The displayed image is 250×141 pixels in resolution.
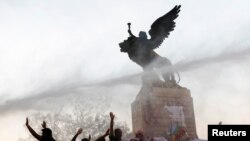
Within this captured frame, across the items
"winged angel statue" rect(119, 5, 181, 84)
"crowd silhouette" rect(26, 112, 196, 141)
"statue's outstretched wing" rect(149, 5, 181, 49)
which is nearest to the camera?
"crowd silhouette" rect(26, 112, 196, 141)

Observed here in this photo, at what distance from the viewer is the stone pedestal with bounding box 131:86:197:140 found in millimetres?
15742

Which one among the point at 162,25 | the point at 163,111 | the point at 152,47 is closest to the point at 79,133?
the point at 163,111

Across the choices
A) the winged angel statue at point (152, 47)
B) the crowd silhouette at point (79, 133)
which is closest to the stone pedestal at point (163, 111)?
the winged angel statue at point (152, 47)

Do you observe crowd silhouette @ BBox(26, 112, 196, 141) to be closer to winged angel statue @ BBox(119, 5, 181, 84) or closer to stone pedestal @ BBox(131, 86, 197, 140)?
stone pedestal @ BBox(131, 86, 197, 140)

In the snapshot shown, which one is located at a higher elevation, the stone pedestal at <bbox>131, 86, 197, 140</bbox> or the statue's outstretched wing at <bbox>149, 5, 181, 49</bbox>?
the statue's outstretched wing at <bbox>149, 5, 181, 49</bbox>

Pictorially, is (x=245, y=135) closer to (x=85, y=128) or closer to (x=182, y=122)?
(x=182, y=122)

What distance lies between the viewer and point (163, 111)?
1608 centimetres

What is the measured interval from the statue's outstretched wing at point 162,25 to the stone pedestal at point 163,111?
292cm

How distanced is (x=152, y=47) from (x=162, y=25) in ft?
4.78

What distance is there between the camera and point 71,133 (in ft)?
135

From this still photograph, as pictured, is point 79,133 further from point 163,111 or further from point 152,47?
point 152,47

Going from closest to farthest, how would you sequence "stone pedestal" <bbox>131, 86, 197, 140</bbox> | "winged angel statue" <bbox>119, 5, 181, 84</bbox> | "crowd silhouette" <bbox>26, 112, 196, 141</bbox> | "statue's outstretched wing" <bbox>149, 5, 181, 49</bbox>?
1. "crowd silhouette" <bbox>26, 112, 196, 141</bbox>
2. "stone pedestal" <bbox>131, 86, 197, 140</bbox>
3. "winged angel statue" <bbox>119, 5, 181, 84</bbox>
4. "statue's outstretched wing" <bbox>149, 5, 181, 49</bbox>

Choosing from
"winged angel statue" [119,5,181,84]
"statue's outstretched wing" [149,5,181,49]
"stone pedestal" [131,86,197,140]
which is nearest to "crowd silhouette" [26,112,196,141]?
"stone pedestal" [131,86,197,140]

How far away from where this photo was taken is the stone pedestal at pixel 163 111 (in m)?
15.7
